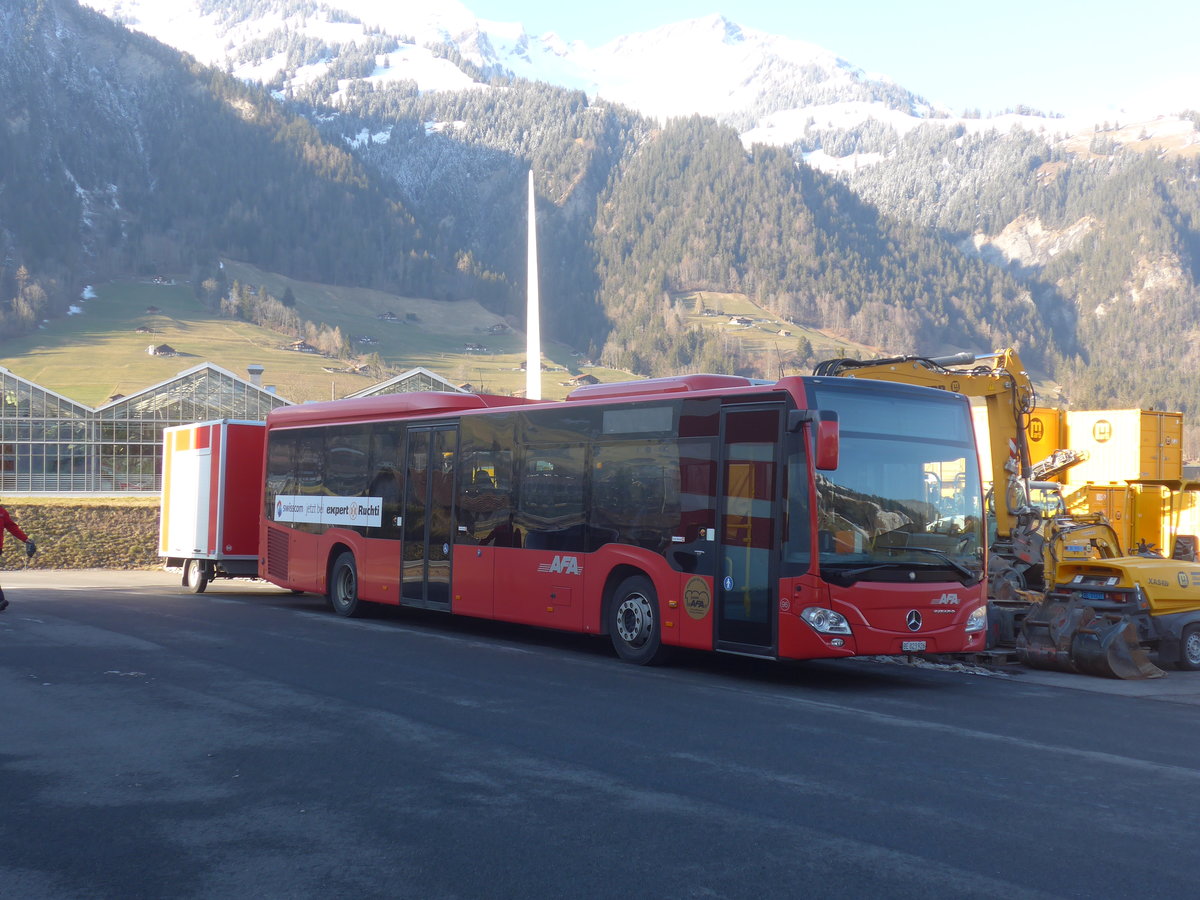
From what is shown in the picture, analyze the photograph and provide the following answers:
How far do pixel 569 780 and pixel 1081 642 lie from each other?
8.38m

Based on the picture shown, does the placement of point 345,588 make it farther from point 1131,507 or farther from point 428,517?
point 1131,507

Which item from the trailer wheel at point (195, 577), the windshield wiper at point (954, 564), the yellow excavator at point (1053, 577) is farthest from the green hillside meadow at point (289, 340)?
the windshield wiper at point (954, 564)

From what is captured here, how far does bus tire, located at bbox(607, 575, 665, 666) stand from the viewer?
12.7 meters

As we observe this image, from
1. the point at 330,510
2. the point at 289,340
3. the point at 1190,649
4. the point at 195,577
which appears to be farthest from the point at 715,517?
the point at 289,340

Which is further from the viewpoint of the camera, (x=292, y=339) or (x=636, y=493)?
(x=292, y=339)

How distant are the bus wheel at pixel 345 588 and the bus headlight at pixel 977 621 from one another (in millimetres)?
9428

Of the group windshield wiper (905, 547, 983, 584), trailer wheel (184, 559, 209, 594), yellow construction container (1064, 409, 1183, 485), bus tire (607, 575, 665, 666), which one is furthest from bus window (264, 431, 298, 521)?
yellow construction container (1064, 409, 1183, 485)

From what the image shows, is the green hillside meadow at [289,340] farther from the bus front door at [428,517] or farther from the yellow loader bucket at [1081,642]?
the yellow loader bucket at [1081,642]

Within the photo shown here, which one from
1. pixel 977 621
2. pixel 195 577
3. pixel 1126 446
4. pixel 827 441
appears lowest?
pixel 195 577

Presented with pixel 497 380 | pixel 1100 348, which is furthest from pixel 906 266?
pixel 497 380

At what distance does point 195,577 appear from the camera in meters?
23.6

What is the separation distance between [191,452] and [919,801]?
19.2m

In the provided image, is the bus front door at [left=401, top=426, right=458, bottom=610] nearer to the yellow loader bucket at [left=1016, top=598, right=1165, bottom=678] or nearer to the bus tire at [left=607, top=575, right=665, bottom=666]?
the bus tire at [left=607, top=575, right=665, bottom=666]

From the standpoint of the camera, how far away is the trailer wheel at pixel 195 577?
75.7 ft
